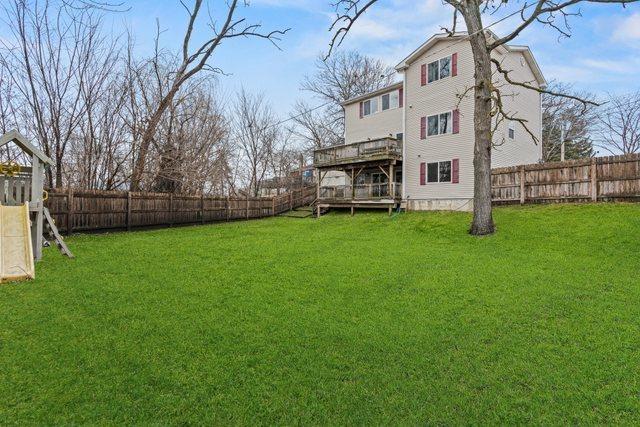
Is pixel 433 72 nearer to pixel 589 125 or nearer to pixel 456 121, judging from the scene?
pixel 456 121

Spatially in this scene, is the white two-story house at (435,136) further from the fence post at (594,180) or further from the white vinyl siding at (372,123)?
the fence post at (594,180)

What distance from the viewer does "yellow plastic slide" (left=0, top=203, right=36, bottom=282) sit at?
5836mm

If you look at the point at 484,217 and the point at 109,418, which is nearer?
the point at 109,418

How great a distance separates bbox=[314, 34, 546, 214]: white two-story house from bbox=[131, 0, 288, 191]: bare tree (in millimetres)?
7915

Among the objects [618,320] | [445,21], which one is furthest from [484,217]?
[445,21]

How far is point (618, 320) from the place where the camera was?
4.01 metres

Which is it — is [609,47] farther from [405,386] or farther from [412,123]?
[405,386]

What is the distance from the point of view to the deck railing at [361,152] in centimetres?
1792

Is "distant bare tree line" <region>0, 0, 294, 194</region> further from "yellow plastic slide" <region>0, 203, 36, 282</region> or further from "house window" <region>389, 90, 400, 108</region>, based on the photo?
"house window" <region>389, 90, 400, 108</region>

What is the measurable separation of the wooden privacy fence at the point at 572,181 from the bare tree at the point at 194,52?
11.4 metres

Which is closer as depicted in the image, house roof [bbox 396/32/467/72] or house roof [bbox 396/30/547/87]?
house roof [bbox 396/30/547/87]

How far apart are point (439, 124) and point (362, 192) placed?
218 inches

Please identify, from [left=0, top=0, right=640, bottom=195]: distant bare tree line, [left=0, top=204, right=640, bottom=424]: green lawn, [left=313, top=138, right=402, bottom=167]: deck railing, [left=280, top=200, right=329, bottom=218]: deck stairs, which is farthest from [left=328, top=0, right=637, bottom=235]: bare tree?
[left=280, top=200, right=329, bottom=218]: deck stairs

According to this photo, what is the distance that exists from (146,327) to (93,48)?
1392cm
